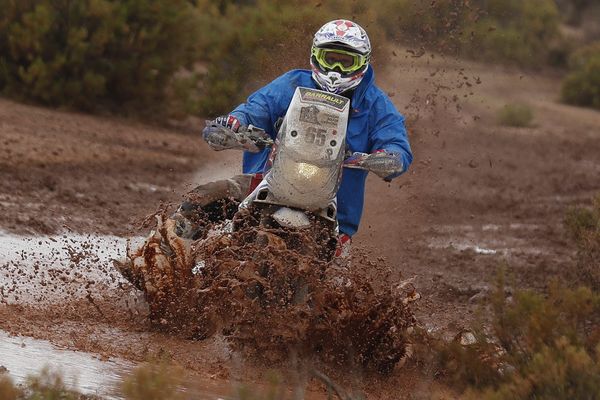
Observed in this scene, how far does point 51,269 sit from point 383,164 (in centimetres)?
272

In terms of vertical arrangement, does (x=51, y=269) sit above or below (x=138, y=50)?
below

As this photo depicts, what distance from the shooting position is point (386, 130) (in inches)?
300

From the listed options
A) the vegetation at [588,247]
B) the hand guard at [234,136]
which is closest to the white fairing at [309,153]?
the hand guard at [234,136]

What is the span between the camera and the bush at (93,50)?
1702 centimetres

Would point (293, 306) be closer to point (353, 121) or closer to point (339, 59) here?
point (353, 121)

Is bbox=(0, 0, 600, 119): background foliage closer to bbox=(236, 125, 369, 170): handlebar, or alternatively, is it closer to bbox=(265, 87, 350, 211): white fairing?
bbox=(236, 125, 369, 170): handlebar

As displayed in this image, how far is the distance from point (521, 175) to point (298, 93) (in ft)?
39.3

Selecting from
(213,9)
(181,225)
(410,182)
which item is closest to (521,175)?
(410,182)

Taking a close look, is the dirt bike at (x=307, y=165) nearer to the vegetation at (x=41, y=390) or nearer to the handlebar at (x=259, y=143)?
the handlebar at (x=259, y=143)

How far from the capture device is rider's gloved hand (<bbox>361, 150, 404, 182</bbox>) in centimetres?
698

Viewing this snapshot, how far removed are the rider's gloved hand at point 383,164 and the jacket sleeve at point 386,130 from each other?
1.11 ft

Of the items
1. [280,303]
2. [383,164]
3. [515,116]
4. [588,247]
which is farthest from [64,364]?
[515,116]

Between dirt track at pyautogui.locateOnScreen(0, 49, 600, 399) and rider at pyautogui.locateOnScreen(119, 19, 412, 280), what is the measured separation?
0.35 m

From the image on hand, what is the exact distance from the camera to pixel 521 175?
18422mm
